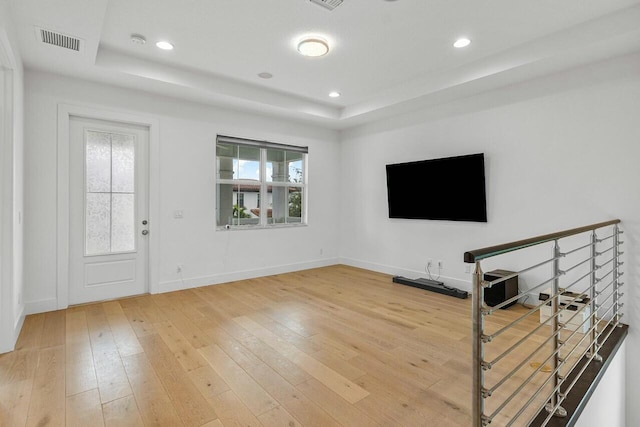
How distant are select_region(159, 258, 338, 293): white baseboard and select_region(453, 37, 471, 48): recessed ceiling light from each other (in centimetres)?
400

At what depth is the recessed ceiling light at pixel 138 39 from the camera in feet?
10.5

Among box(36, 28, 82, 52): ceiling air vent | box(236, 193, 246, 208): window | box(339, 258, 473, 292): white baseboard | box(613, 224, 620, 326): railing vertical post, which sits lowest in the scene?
box(339, 258, 473, 292): white baseboard

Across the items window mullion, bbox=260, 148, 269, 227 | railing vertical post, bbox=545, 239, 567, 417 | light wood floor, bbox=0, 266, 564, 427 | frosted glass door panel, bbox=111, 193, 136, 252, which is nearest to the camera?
railing vertical post, bbox=545, 239, 567, 417

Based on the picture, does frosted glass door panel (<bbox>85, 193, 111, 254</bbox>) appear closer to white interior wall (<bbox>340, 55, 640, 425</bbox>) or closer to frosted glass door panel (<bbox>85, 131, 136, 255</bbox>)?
frosted glass door panel (<bbox>85, 131, 136, 255</bbox>)

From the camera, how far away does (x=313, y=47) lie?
10.8ft

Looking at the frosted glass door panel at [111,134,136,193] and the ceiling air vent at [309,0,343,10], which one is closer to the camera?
the ceiling air vent at [309,0,343,10]

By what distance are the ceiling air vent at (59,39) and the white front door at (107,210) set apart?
1.09 metres

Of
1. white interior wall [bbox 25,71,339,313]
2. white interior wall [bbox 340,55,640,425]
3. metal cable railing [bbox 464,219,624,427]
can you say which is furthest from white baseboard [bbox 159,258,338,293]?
metal cable railing [bbox 464,219,624,427]

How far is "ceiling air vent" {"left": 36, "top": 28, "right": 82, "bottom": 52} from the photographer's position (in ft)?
9.22

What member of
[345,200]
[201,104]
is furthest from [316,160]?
[201,104]

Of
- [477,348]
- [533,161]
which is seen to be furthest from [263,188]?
[477,348]

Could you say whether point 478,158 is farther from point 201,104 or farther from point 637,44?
point 201,104

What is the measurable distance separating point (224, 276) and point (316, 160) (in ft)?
8.53

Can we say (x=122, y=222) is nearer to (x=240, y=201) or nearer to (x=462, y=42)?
(x=240, y=201)
